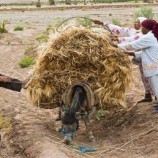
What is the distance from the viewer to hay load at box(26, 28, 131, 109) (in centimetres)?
997

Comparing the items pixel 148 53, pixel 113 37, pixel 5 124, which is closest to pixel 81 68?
pixel 113 37

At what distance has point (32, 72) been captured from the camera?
1031 cm

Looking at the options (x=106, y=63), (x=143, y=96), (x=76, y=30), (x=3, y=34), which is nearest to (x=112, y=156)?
(x=106, y=63)

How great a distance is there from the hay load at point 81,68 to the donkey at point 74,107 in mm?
145

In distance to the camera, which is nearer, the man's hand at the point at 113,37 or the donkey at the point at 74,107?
the donkey at the point at 74,107

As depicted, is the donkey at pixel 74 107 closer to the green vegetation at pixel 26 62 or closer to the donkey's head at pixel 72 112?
the donkey's head at pixel 72 112

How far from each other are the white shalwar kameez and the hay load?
0.28m

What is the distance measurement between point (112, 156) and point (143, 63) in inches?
→ 77.3

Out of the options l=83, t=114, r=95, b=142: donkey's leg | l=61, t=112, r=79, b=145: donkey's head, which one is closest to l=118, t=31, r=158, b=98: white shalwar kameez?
l=83, t=114, r=95, b=142: donkey's leg

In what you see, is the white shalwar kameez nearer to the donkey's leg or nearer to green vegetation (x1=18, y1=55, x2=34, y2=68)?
the donkey's leg

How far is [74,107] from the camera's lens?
9.80m

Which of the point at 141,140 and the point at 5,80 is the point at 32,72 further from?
the point at 141,140

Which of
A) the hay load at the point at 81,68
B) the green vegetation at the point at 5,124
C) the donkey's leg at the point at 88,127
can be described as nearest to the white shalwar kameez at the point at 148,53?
the hay load at the point at 81,68

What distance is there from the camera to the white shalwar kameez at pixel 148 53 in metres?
10.2
